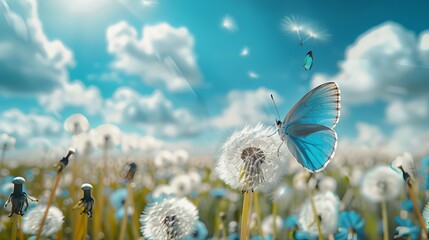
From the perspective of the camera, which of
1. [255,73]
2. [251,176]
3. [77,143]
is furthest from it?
[255,73]

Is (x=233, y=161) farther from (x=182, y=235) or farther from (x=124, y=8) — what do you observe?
(x=124, y=8)

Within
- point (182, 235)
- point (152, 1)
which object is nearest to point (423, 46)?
point (152, 1)

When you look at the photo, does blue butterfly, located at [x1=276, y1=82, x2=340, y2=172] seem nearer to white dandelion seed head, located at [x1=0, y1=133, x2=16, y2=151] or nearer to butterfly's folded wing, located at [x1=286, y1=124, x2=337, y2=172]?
butterfly's folded wing, located at [x1=286, y1=124, x2=337, y2=172]

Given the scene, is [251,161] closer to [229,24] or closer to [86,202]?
[86,202]

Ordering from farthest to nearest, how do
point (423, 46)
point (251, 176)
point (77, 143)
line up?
1. point (423, 46)
2. point (77, 143)
3. point (251, 176)

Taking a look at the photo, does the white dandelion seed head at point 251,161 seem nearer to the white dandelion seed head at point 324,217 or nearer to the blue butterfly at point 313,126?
the blue butterfly at point 313,126

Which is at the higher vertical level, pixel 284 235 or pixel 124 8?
pixel 124 8

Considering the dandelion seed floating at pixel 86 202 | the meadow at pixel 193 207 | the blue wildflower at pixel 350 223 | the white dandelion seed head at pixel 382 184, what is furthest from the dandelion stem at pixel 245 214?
the white dandelion seed head at pixel 382 184
